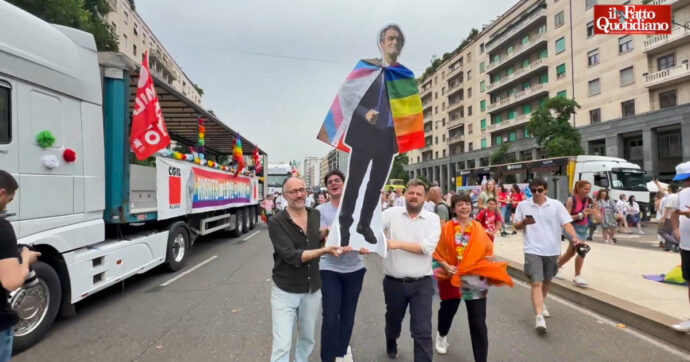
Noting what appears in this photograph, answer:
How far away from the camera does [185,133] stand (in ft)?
35.1

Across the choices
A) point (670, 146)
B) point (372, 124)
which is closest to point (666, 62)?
point (670, 146)

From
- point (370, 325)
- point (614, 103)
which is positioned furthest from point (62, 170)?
point (614, 103)

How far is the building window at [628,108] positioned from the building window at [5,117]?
3567 cm

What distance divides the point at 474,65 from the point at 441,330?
55.0 meters

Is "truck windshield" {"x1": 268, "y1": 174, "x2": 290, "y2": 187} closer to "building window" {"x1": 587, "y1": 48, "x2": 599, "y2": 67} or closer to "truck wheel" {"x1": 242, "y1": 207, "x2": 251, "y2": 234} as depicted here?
"truck wheel" {"x1": 242, "y1": 207, "x2": 251, "y2": 234}

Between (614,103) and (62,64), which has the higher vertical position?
(614,103)

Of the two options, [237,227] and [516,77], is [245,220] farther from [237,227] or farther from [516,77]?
[516,77]

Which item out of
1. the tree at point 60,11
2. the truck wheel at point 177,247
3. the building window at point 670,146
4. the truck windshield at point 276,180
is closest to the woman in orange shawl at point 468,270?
the truck wheel at point 177,247

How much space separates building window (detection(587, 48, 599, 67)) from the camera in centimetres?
3254

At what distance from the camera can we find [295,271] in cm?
280

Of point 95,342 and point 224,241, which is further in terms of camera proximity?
point 224,241

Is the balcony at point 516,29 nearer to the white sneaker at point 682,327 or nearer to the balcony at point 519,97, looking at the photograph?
the balcony at point 519,97

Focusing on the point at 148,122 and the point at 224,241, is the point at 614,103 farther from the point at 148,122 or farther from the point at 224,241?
the point at 148,122

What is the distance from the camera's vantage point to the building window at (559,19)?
36.4m
